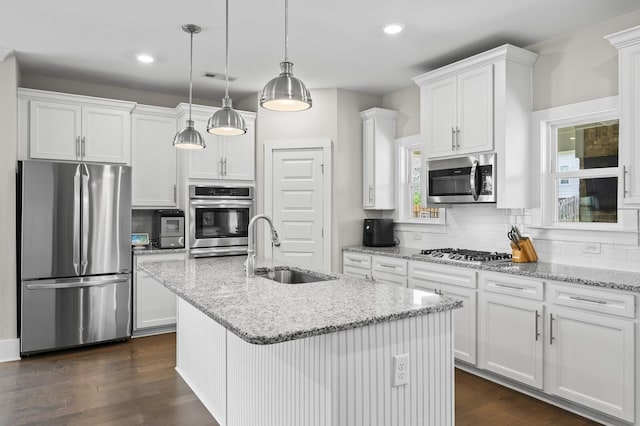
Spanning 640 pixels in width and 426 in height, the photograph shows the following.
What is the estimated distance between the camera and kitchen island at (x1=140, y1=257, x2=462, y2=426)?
5.57 feet

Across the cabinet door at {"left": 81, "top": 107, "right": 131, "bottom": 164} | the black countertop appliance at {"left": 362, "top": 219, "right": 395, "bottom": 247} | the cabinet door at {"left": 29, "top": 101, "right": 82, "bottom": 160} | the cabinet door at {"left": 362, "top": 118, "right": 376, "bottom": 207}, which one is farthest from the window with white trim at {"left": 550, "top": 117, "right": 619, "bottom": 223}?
the cabinet door at {"left": 29, "top": 101, "right": 82, "bottom": 160}

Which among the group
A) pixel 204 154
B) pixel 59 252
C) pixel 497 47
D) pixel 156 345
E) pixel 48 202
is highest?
pixel 497 47

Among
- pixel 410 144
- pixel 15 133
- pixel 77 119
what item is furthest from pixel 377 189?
pixel 15 133

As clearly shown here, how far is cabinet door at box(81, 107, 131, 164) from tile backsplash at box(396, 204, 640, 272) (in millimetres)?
3139

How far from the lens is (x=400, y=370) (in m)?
1.87

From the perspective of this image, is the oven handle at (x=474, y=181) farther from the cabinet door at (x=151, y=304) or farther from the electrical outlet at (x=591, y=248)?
the cabinet door at (x=151, y=304)

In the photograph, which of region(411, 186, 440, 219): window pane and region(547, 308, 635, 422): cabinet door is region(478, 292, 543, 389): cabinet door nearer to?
region(547, 308, 635, 422): cabinet door

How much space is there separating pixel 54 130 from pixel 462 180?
388 cm

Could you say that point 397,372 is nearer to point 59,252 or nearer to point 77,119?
point 59,252

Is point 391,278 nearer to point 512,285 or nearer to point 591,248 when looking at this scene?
point 512,285

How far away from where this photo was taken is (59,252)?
13.3 feet

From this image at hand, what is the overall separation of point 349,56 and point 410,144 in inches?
52.5

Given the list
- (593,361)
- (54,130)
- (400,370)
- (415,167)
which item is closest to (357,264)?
(415,167)

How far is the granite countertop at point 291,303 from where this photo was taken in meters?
1.59
